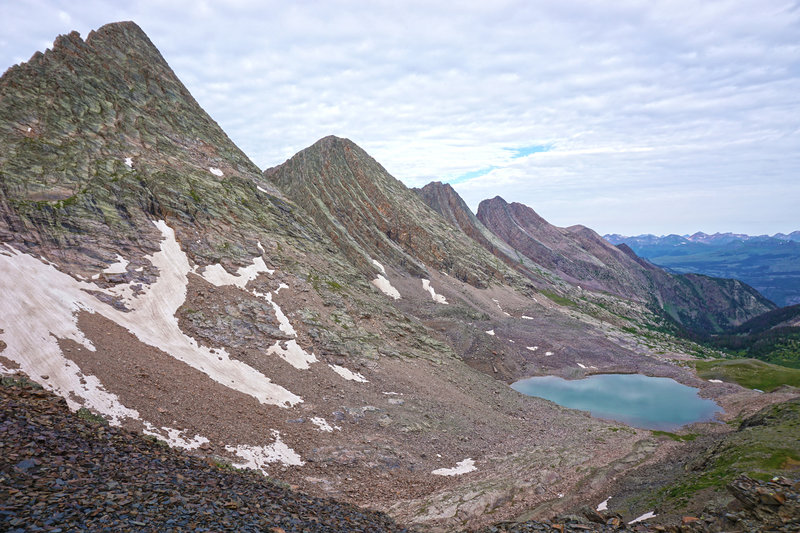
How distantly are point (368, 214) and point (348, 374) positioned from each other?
8050 centimetres

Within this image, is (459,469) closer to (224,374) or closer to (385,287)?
(224,374)

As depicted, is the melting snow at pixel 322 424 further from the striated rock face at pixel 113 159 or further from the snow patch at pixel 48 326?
the striated rock face at pixel 113 159

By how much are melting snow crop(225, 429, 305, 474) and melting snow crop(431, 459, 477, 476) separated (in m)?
12.7

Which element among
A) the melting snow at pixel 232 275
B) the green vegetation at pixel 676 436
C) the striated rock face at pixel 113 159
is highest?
the striated rock face at pixel 113 159

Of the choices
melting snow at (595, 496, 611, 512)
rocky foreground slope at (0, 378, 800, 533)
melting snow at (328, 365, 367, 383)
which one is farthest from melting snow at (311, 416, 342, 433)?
melting snow at (595, 496, 611, 512)

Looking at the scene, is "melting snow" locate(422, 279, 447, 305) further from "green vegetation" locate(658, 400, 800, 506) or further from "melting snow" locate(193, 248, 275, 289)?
"green vegetation" locate(658, 400, 800, 506)

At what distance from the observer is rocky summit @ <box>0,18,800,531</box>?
57.9 feet

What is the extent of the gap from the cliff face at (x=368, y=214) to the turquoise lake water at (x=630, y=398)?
48.0 metres

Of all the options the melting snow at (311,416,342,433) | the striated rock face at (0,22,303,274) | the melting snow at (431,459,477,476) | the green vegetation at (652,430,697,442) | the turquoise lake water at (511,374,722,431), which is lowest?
the turquoise lake water at (511,374,722,431)

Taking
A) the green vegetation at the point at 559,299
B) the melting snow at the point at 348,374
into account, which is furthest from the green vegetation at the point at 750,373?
the melting snow at the point at 348,374

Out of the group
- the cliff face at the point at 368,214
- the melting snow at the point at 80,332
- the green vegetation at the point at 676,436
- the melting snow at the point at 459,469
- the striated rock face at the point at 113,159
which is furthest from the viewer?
the cliff face at the point at 368,214

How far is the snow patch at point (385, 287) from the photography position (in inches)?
3917

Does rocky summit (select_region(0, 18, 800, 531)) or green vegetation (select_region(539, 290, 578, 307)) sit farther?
green vegetation (select_region(539, 290, 578, 307))

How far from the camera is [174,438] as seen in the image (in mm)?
29016
